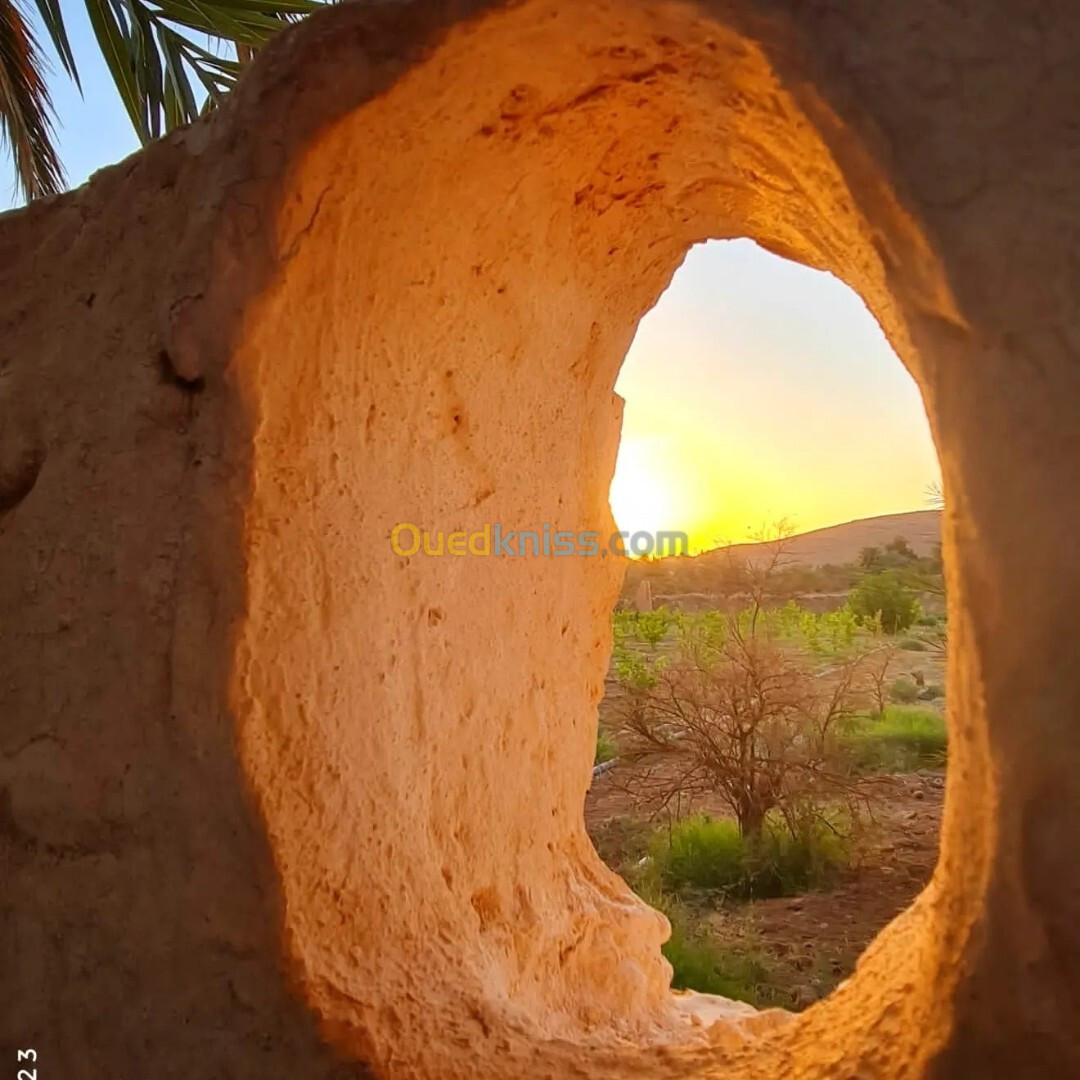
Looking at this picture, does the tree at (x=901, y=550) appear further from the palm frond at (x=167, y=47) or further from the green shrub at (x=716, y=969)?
the palm frond at (x=167, y=47)

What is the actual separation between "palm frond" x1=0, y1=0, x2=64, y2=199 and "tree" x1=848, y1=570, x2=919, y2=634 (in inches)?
270

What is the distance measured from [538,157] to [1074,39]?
87cm

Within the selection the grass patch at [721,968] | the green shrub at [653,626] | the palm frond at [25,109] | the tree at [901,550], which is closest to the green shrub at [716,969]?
the grass patch at [721,968]

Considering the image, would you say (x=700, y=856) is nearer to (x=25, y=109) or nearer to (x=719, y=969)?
(x=719, y=969)

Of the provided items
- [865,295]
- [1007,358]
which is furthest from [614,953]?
[1007,358]

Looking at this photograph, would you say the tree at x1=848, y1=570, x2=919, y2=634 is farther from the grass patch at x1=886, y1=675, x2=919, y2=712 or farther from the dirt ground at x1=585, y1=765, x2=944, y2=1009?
the dirt ground at x1=585, y1=765, x2=944, y2=1009

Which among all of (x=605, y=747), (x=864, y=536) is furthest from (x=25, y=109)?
(x=864, y=536)

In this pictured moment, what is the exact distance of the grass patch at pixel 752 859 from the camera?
5.24 m

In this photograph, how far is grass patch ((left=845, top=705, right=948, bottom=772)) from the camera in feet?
20.7

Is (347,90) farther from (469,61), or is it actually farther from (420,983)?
(420,983)

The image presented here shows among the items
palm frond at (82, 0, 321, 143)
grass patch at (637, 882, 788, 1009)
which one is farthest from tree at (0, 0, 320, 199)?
grass patch at (637, 882, 788, 1009)

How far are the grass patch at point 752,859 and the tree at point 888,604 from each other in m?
3.30

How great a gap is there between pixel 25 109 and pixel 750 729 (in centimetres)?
476

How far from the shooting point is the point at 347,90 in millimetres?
1320
